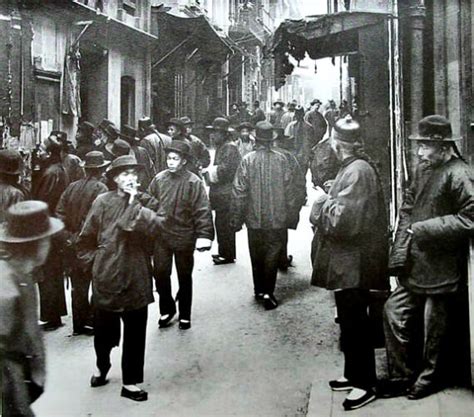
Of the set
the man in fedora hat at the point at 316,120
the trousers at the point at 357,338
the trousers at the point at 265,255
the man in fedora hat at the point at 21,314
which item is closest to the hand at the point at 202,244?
the trousers at the point at 265,255

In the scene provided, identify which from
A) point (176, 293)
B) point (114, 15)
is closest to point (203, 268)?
point (176, 293)

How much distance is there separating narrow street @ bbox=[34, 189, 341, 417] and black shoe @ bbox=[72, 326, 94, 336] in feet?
0.14

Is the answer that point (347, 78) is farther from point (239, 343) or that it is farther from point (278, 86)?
point (239, 343)

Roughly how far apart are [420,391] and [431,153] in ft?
3.44

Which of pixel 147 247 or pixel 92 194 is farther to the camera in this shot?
pixel 92 194

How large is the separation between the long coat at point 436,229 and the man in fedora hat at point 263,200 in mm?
1617

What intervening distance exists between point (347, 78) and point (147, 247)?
1.48 meters

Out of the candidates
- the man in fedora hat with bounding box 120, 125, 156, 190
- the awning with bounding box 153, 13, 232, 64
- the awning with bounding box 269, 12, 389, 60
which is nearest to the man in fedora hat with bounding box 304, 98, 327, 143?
the awning with bounding box 269, 12, 389, 60

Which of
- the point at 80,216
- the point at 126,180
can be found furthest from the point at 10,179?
the point at 126,180

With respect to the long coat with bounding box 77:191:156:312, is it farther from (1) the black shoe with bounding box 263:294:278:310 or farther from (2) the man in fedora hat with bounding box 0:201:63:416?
(1) the black shoe with bounding box 263:294:278:310

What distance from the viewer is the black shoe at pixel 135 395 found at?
2.72 meters

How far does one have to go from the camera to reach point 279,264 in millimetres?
4332

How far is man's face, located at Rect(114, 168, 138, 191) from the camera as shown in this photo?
284 centimetres

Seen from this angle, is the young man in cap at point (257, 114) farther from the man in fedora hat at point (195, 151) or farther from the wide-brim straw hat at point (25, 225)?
the wide-brim straw hat at point (25, 225)
